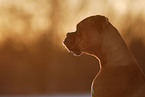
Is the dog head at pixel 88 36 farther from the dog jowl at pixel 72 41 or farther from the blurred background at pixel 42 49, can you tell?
the blurred background at pixel 42 49

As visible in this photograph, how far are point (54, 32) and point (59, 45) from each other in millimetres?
271

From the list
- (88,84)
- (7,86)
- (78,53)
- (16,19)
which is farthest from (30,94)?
(78,53)

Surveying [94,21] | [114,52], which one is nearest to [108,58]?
[114,52]

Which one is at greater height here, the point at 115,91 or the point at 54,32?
the point at 54,32

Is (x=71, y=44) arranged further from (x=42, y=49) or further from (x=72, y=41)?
(x=42, y=49)

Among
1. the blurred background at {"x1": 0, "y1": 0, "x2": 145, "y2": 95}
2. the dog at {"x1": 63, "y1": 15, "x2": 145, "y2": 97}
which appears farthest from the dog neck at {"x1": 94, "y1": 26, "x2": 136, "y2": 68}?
the blurred background at {"x1": 0, "y1": 0, "x2": 145, "y2": 95}

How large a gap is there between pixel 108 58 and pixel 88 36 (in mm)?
104

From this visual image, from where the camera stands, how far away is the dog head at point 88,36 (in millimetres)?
739

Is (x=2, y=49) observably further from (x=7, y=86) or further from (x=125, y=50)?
(x=125, y=50)

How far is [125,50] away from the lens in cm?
73

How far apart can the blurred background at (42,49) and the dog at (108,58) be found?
309 cm

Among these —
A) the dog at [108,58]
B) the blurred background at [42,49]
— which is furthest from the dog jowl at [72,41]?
the blurred background at [42,49]

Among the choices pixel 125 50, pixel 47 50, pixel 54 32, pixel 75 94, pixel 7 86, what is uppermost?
pixel 54 32

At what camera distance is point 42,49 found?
4.01 meters
